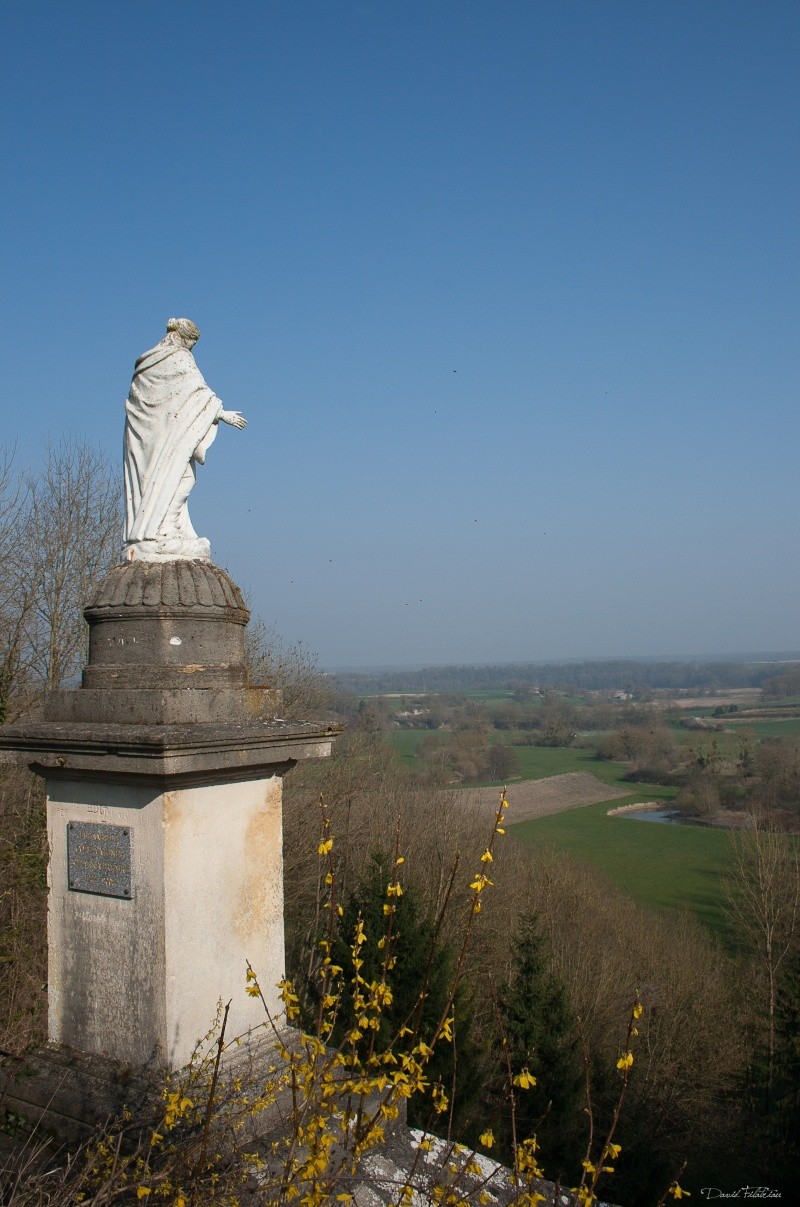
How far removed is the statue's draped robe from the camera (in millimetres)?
5234

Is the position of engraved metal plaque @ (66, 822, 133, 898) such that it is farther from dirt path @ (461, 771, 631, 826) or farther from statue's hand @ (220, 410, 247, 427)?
dirt path @ (461, 771, 631, 826)

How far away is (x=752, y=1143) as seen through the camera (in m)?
18.7

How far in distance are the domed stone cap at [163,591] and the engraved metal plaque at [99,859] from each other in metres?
1.15

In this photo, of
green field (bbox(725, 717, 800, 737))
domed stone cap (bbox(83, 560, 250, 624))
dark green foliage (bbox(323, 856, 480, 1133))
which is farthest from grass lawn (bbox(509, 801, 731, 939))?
green field (bbox(725, 717, 800, 737))

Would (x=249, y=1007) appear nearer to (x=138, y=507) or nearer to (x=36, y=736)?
(x=36, y=736)

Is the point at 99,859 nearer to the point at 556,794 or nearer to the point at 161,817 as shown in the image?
the point at 161,817

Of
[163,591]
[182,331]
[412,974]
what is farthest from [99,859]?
[412,974]

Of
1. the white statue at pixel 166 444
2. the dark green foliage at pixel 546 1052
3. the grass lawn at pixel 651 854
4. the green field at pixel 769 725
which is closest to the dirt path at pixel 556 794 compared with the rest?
the grass lawn at pixel 651 854

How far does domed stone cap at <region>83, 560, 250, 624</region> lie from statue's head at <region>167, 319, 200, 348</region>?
4.54 ft

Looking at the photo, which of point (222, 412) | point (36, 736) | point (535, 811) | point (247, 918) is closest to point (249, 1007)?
point (247, 918)

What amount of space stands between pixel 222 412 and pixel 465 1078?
10929 mm

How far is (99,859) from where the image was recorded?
4664mm

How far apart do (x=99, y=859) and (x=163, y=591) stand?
4.71ft

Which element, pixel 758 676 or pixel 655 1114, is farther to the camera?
pixel 758 676
